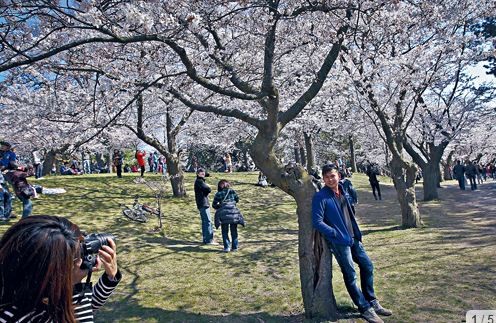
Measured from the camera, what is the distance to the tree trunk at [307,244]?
14.6 ft

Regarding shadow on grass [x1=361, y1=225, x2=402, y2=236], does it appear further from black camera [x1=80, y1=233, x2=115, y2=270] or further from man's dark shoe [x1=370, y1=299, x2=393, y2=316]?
black camera [x1=80, y1=233, x2=115, y2=270]

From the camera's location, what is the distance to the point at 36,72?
7.66 meters

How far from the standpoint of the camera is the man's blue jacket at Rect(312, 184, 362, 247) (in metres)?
4.17

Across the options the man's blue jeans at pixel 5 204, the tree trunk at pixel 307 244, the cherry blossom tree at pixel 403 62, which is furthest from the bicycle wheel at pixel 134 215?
the cherry blossom tree at pixel 403 62

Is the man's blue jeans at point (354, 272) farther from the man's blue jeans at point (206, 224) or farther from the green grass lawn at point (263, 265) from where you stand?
the man's blue jeans at point (206, 224)

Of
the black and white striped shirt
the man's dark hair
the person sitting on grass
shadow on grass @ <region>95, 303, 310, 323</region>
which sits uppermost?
the person sitting on grass

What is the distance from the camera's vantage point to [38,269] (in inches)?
58.7

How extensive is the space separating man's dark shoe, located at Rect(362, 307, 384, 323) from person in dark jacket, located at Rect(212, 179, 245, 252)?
13.7ft

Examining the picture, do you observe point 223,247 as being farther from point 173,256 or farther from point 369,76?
point 369,76

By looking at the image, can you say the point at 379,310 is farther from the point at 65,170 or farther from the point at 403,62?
the point at 65,170

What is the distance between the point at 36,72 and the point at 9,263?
7.34m

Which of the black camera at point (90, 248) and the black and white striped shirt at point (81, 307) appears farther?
the black camera at point (90, 248)

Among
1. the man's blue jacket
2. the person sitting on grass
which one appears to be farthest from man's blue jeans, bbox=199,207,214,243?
the person sitting on grass

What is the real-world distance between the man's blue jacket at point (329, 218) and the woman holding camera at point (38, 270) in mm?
3011
